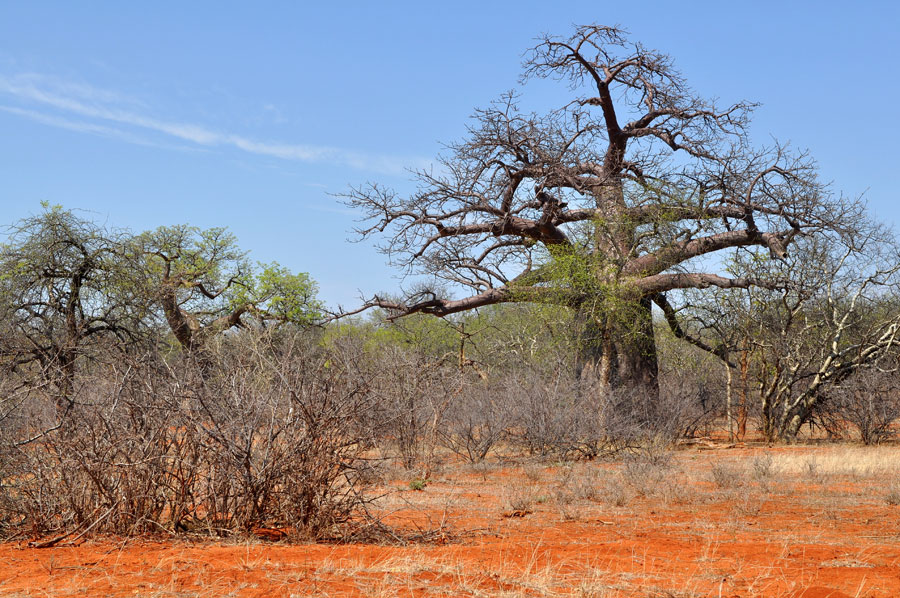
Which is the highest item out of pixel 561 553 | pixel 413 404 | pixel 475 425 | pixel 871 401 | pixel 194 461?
pixel 871 401

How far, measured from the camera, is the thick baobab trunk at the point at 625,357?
49.9 ft

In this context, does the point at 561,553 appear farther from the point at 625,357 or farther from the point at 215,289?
the point at 215,289

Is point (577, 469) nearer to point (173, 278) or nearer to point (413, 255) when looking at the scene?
point (413, 255)

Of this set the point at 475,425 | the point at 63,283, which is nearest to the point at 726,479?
the point at 475,425

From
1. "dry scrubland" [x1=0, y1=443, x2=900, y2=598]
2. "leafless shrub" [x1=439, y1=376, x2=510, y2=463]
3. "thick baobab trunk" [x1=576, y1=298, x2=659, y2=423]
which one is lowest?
"dry scrubland" [x1=0, y1=443, x2=900, y2=598]

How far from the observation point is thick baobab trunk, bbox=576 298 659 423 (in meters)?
15.2

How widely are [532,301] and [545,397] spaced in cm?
309

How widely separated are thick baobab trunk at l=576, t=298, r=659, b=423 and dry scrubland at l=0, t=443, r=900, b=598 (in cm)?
586

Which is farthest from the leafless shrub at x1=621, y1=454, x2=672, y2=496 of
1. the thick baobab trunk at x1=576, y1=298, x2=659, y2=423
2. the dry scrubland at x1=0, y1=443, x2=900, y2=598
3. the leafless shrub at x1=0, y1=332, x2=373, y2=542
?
the leafless shrub at x1=0, y1=332, x2=373, y2=542

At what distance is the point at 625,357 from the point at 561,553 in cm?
1094

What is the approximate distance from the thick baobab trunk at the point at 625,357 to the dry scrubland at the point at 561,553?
586 cm

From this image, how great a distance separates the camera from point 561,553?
5.46 meters

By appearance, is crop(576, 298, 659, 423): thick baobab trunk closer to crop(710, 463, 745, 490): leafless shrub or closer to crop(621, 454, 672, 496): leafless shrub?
crop(621, 454, 672, 496): leafless shrub

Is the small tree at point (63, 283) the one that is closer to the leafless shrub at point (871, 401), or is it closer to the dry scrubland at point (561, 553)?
the dry scrubland at point (561, 553)
